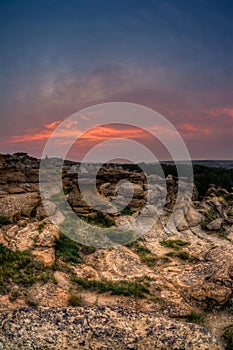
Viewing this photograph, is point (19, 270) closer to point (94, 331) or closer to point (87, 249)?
point (87, 249)

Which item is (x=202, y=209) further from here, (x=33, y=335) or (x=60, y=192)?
(x=33, y=335)

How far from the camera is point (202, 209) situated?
79.5 feet

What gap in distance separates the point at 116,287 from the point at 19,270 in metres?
4.05

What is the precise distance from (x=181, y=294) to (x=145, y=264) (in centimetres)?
311

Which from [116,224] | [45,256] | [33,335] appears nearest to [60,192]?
[116,224]

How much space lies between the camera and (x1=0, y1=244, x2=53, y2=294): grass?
10.6 metres

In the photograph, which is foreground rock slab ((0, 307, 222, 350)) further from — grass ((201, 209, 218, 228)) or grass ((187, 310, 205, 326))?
grass ((201, 209, 218, 228))

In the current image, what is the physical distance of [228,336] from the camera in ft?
31.1

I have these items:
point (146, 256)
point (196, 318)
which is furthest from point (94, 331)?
point (146, 256)

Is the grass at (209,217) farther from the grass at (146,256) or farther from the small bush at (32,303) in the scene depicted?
the small bush at (32,303)

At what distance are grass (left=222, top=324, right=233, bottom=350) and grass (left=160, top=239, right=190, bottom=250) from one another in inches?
287

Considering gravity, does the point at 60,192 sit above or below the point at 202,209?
above

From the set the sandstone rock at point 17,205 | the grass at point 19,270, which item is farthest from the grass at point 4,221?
the grass at point 19,270

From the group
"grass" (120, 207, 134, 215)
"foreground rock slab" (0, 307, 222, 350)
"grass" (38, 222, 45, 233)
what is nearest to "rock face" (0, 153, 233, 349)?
"foreground rock slab" (0, 307, 222, 350)
